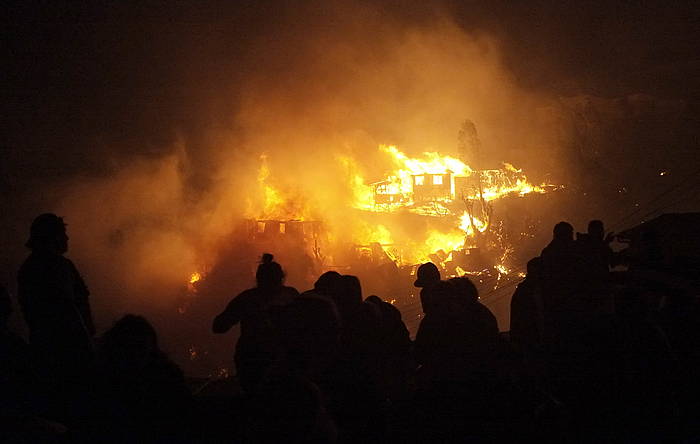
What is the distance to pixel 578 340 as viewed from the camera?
17.7 ft

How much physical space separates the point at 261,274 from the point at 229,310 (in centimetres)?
54

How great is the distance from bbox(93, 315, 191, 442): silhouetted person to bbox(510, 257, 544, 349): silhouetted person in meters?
4.36

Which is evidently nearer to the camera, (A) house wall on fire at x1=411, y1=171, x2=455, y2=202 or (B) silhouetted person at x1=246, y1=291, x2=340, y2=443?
(B) silhouetted person at x1=246, y1=291, x2=340, y2=443

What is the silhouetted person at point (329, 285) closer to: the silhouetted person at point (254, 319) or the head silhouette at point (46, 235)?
the silhouetted person at point (254, 319)

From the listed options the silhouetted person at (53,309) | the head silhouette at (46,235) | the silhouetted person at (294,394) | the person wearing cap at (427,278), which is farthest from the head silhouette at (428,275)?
the head silhouette at (46,235)

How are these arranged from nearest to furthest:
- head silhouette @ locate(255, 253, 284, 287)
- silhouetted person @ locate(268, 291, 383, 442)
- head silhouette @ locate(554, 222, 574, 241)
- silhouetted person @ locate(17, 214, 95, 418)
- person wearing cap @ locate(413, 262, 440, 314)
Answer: silhouetted person @ locate(268, 291, 383, 442) < silhouetted person @ locate(17, 214, 95, 418) < head silhouette @ locate(255, 253, 284, 287) < person wearing cap @ locate(413, 262, 440, 314) < head silhouette @ locate(554, 222, 574, 241)

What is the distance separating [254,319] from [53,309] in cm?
199

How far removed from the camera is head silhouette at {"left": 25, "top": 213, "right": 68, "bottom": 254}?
5.05m

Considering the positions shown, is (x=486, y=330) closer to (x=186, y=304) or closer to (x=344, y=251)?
(x=344, y=251)

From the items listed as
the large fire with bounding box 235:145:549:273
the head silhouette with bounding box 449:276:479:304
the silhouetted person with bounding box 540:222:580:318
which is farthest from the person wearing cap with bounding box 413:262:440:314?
the large fire with bounding box 235:145:549:273

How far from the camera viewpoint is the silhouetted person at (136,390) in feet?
10.8

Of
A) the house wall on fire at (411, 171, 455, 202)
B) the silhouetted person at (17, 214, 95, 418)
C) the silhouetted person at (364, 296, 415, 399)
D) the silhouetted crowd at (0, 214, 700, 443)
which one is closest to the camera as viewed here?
the silhouetted crowd at (0, 214, 700, 443)

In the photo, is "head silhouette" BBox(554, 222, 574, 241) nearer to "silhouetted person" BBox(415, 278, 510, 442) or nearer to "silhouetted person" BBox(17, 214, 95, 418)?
"silhouetted person" BBox(415, 278, 510, 442)

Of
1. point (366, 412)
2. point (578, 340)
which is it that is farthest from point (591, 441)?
point (366, 412)
